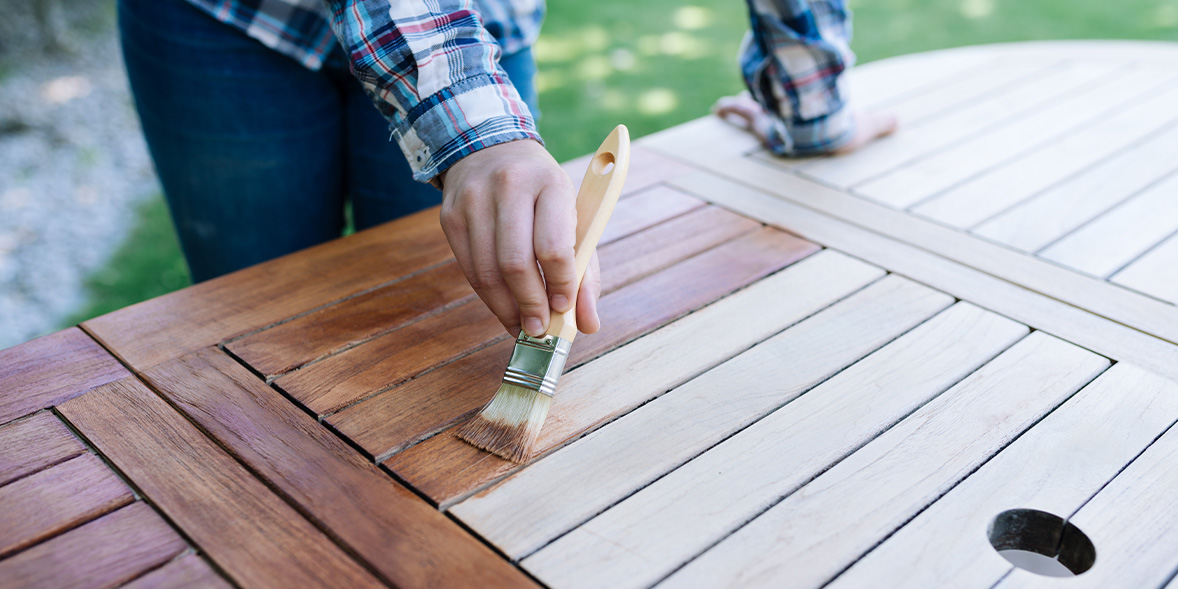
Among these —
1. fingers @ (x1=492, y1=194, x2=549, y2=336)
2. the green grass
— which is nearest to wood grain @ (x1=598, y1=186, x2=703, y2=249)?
fingers @ (x1=492, y1=194, x2=549, y2=336)

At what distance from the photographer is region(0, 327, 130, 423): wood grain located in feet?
3.04

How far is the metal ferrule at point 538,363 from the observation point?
89 cm

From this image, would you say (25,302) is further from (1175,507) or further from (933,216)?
(1175,507)

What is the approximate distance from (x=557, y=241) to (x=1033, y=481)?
51 centimetres

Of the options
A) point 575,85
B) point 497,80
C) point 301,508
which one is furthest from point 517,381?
point 575,85

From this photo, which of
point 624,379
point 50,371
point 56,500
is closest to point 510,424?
→ point 624,379

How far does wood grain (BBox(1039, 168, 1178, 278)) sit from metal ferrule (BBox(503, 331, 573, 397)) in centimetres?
81

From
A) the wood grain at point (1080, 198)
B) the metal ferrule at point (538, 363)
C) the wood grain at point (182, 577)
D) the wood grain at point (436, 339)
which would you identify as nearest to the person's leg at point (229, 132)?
the wood grain at point (436, 339)

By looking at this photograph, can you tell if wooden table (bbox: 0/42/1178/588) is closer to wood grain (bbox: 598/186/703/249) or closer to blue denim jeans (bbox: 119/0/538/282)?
wood grain (bbox: 598/186/703/249)

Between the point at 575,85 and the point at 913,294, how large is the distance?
2.79 m

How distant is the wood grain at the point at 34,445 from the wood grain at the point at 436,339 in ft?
0.68

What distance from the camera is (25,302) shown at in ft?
8.25

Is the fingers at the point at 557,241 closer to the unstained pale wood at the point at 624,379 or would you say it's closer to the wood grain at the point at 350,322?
the unstained pale wood at the point at 624,379

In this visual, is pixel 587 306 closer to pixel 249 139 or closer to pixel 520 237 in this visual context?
pixel 520 237
